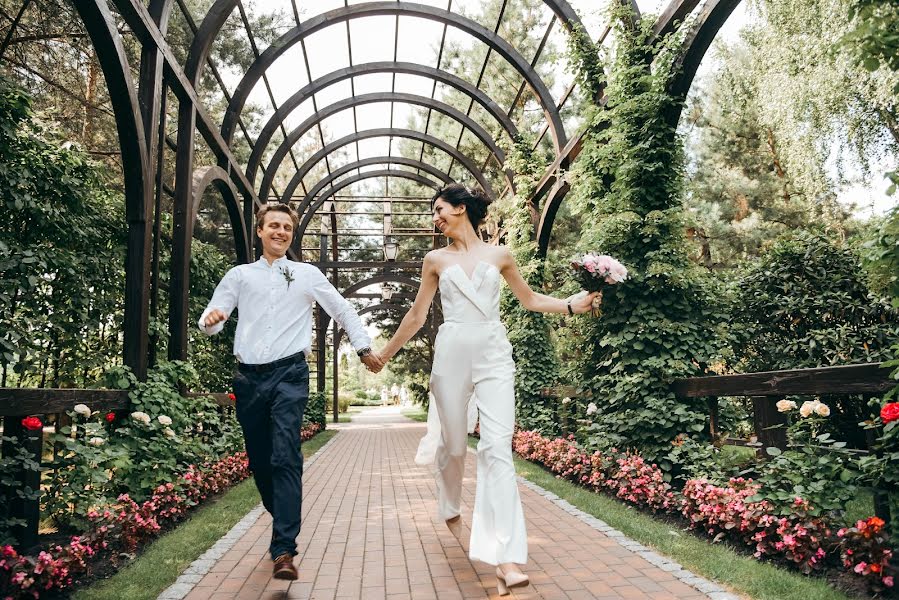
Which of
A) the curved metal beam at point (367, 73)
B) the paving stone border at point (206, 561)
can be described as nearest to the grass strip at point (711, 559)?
the paving stone border at point (206, 561)

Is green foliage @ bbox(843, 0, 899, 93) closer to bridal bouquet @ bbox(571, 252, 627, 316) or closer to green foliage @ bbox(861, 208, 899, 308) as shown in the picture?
green foliage @ bbox(861, 208, 899, 308)

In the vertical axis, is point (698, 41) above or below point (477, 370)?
above

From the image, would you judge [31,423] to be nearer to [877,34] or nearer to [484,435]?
[484,435]

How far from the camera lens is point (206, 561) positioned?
3.61m

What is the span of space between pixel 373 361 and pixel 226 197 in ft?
25.1

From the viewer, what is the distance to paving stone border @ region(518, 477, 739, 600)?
2938 millimetres

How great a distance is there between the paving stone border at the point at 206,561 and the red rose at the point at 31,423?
41.4 inches

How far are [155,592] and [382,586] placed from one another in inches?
41.4

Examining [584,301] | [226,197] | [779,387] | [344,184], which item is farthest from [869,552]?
[344,184]

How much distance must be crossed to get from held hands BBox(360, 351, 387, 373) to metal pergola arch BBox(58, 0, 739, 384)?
2.62 meters

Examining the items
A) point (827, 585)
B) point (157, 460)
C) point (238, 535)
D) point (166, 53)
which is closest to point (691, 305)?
point (827, 585)

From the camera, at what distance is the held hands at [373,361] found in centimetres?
358

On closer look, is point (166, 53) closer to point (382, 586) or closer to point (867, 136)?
point (382, 586)

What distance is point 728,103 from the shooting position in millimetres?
16203
